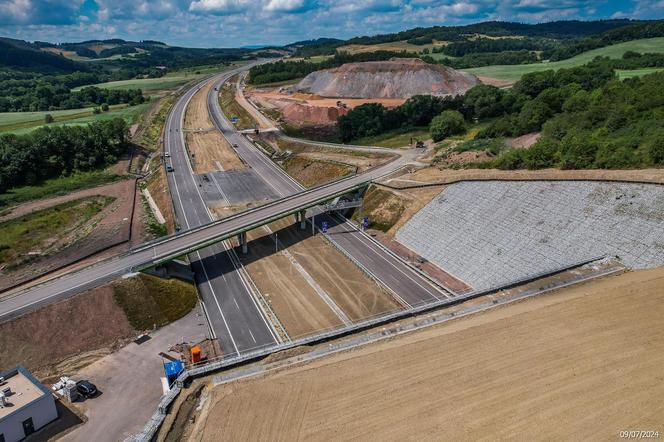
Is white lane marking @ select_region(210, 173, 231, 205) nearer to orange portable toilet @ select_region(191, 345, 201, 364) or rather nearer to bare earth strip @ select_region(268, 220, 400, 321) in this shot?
bare earth strip @ select_region(268, 220, 400, 321)

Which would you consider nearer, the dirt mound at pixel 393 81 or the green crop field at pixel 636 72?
the green crop field at pixel 636 72

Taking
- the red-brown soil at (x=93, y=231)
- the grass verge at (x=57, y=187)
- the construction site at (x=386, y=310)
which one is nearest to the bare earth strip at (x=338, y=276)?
the construction site at (x=386, y=310)

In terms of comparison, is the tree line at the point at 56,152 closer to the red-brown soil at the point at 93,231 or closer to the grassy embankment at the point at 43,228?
the red-brown soil at the point at 93,231

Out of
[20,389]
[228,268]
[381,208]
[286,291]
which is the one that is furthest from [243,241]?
[20,389]

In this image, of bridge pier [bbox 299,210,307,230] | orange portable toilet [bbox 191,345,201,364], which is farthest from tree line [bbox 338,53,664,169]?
orange portable toilet [bbox 191,345,201,364]

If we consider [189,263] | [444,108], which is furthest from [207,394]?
[444,108]

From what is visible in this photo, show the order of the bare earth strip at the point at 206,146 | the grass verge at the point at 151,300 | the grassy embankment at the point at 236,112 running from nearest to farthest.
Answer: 1. the grass verge at the point at 151,300
2. the bare earth strip at the point at 206,146
3. the grassy embankment at the point at 236,112
